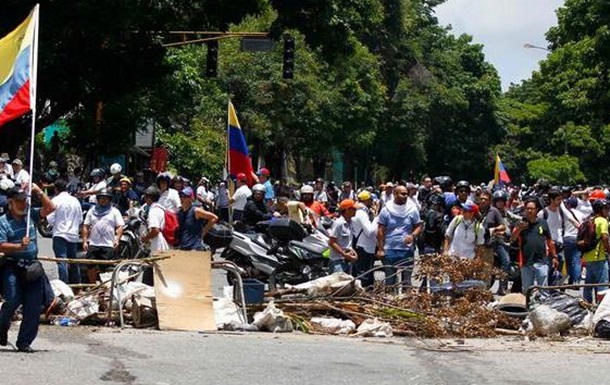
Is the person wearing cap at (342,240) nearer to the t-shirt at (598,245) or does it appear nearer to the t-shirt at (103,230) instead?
the t-shirt at (103,230)

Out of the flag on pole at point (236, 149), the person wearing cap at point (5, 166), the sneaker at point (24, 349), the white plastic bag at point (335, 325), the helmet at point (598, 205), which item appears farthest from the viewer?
the person wearing cap at point (5, 166)

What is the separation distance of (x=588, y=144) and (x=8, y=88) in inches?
2048

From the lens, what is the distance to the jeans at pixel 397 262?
15.3m

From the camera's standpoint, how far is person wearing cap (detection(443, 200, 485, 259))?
16.3 m

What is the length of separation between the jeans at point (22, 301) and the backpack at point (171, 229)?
185 inches

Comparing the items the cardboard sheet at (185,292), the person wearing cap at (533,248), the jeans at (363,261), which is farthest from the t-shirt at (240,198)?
the cardboard sheet at (185,292)

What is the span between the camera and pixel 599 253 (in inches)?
647

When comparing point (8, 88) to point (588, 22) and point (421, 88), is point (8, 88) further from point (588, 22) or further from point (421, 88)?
point (421, 88)

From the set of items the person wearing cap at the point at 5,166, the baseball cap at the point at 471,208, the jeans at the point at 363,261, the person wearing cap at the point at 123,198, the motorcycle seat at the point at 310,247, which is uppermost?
the person wearing cap at the point at 5,166

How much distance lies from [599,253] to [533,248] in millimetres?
1245

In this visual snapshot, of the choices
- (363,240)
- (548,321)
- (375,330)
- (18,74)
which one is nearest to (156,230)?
(363,240)

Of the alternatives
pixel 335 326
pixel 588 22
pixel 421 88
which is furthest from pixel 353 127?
pixel 335 326

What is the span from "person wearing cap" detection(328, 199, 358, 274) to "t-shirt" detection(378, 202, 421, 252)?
73cm

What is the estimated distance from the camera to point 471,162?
7788cm
